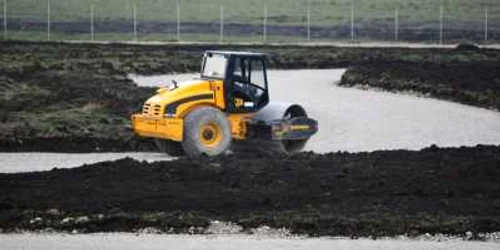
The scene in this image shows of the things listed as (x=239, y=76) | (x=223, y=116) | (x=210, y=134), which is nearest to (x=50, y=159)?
(x=210, y=134)

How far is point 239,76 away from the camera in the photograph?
2362 cm

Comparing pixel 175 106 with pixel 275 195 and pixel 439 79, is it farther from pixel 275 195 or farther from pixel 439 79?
pixel 439 79

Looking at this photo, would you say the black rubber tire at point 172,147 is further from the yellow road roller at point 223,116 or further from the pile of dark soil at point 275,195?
the pile of dark soil at point 275,195

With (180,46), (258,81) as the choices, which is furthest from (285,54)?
(258,81)

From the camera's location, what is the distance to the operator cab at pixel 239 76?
76.9 feet

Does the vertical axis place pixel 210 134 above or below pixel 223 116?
below

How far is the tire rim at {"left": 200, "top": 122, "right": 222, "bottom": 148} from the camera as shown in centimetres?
2283

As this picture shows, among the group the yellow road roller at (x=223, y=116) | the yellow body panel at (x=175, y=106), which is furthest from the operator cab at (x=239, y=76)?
the yellow body panel at (x=175, y=106)

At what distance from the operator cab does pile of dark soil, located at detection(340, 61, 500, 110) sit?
11.7 meters

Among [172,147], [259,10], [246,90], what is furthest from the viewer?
[259,10]

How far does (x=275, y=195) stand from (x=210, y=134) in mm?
5788

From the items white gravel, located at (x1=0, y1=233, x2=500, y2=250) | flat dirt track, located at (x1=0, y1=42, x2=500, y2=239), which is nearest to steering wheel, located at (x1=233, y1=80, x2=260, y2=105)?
flat dirt track, located at (x1=0, y1=42, x2=500, y2=239)

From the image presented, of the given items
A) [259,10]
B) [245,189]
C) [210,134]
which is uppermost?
[259,10]

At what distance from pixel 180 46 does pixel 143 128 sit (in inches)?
1580
